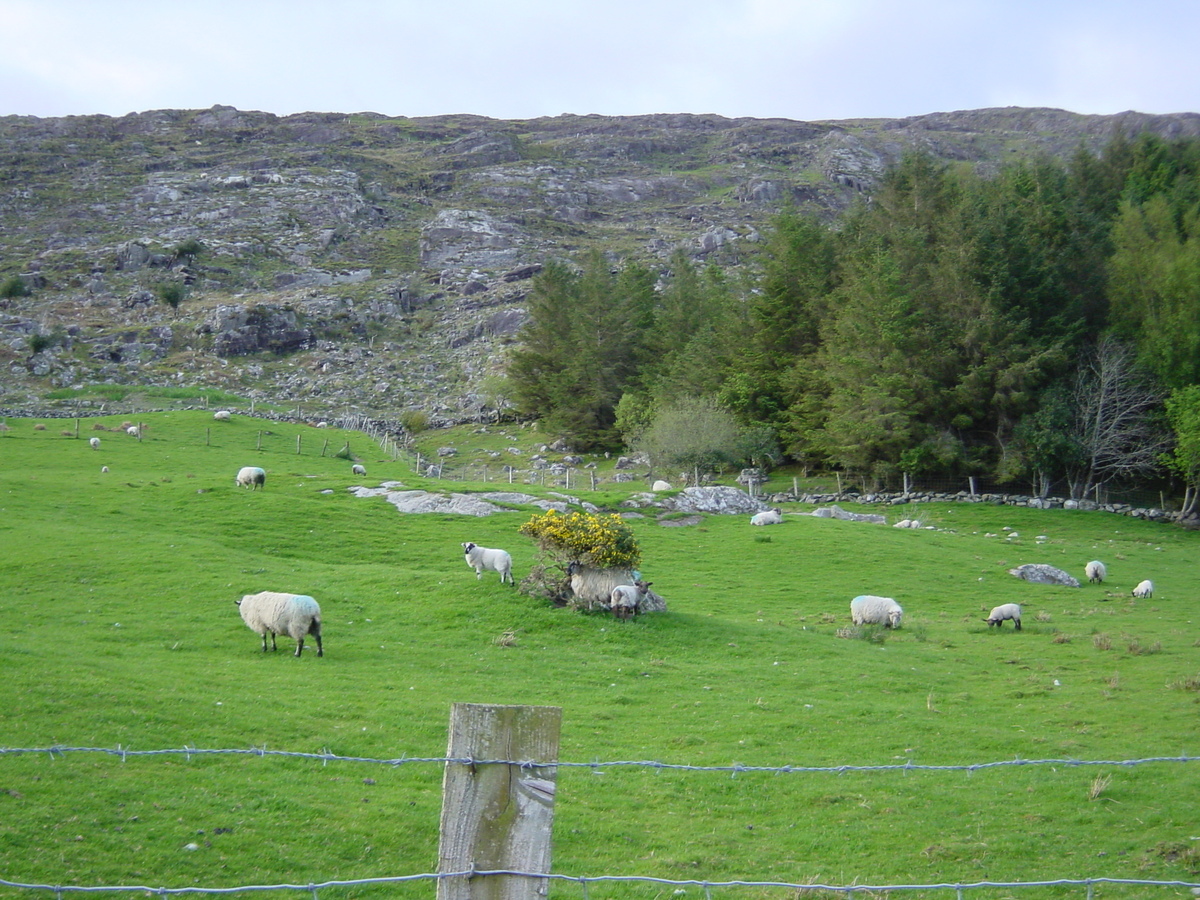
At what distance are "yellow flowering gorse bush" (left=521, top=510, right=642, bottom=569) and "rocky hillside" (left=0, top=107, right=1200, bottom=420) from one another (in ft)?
183

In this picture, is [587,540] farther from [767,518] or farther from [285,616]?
[767,518]

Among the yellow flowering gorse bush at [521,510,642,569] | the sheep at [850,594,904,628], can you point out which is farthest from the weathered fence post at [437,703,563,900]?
the sheep at [850,594,904,628]

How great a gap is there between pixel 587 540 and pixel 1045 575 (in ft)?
56.5

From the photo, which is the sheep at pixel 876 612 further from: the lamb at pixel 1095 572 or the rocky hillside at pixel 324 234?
the rocky hillside at pixel 324 234

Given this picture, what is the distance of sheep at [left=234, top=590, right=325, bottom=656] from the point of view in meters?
16.2

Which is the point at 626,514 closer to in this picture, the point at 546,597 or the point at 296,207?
the point at 546,597

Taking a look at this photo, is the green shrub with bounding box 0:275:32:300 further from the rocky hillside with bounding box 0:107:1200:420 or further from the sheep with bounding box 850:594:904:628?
the sheep with bounding box 850:594:904:628

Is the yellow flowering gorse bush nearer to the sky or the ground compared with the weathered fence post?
nearer to the ground

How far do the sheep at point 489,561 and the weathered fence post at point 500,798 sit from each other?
17962 mm

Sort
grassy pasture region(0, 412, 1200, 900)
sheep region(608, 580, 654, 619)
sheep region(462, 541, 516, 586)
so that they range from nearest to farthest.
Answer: grassy pasture region(0, 412, 1200, 900) < sheep region(608, 580, 654, 619) < sheep region(462, 541, 516, 586)

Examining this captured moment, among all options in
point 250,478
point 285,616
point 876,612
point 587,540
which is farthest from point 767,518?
point 285,616

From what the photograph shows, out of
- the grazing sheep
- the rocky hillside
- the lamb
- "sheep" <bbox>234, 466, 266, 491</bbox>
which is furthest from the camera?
the rocky hillside

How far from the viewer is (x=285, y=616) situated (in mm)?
16406

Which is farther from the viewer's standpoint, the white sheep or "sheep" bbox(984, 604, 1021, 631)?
the white sheep
